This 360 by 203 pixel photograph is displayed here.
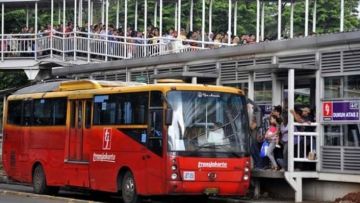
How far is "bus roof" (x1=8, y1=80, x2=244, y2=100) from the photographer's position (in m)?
17.2

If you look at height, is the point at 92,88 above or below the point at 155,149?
above

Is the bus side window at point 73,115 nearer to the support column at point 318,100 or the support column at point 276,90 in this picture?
the support column at point 276,90

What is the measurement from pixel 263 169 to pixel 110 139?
153 inches

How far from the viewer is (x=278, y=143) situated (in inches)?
718

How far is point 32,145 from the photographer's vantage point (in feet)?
73.5

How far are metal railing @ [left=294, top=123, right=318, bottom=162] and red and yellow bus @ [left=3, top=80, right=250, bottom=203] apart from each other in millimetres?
1337

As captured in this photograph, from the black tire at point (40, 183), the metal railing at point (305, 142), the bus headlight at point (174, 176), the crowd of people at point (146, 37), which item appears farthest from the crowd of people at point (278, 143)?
the crowd of people at point (146, 37)

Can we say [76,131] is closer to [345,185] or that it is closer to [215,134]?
[215,134]

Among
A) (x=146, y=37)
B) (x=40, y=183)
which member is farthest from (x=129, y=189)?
(x=146, y=37)

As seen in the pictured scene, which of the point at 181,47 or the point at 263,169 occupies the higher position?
the point at 181,47

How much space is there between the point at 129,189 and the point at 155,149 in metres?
1.55

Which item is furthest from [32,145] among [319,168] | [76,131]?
[319,168]

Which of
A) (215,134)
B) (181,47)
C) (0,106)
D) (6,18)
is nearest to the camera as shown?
(215,134)

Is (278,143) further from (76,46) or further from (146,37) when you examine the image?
(76,46)
